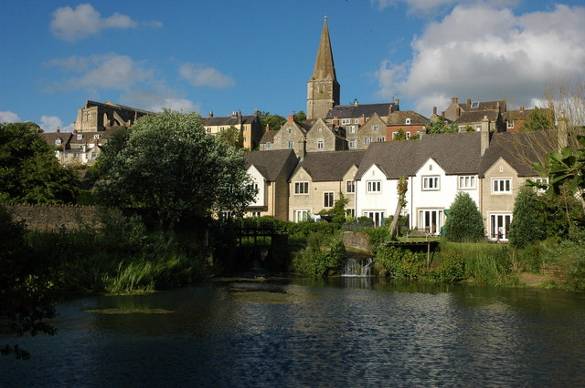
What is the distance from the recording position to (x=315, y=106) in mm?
156625

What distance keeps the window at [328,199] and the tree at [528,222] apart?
29.2 metres

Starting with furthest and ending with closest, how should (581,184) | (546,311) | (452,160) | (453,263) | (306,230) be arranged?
(452,160) → (306,230) → (453,263) → (546,311) → (581,184)

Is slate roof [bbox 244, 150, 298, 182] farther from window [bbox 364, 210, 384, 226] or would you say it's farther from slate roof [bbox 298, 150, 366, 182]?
window [bbox 364, 210, 384, 226]

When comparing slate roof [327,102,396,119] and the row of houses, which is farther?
slate roof [327,102,396,119]

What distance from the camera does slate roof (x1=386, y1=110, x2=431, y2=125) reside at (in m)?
118

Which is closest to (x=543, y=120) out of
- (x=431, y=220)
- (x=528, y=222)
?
(x=431, y=220)

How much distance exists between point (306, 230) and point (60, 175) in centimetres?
1992

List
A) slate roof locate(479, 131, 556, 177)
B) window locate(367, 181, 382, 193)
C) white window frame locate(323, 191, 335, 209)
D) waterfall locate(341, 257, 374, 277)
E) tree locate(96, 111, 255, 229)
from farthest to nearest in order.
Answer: white window frame locate(323, 191, 335, 209)
window locate(367, 181, 382, 193)
slate roof locate(479, 131, 556, 177)
waterfall locate(341, 257, 374, 277)
tree locate(96, 111, 255, 229)

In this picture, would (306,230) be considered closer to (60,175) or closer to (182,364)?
(60,175)

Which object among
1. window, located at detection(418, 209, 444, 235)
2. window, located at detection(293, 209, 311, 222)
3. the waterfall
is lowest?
the waterfall

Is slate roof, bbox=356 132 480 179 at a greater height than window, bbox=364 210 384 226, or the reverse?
slate roof, bbox=356 132 480 179

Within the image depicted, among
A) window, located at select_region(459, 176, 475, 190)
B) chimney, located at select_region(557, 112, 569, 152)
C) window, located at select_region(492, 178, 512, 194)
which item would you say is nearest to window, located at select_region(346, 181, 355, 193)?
window, located at select_region(459, 176, 475, 190)

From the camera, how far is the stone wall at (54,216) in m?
38.2

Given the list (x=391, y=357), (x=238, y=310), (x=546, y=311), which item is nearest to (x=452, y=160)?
(x=546, y=311)
